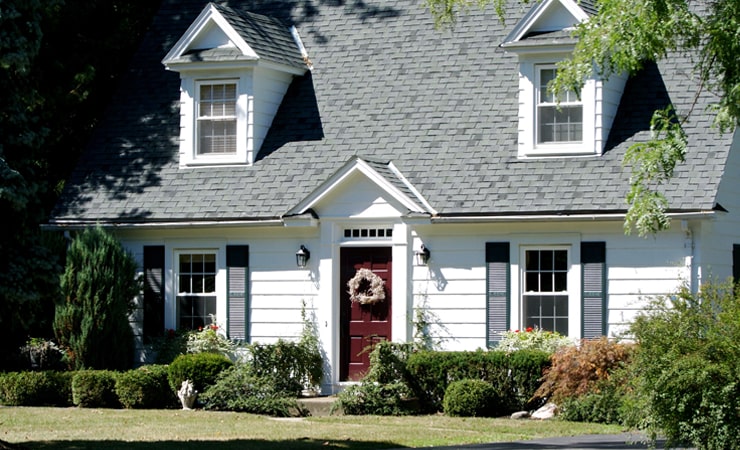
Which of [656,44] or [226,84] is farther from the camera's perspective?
[226,84]

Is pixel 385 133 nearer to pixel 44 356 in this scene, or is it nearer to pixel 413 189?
pixel 413 189

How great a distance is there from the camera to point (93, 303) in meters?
22.6

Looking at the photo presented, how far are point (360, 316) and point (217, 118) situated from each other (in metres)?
4.67

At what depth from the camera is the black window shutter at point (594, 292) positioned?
20406mm

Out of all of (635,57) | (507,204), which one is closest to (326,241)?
(507,204)

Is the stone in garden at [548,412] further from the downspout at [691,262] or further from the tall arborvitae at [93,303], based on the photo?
the tall arborvitae at [93,303]

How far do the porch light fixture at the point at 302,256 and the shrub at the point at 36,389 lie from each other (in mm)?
4286

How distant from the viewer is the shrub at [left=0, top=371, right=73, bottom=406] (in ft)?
70.7

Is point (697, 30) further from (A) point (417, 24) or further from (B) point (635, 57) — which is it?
(A) point (417, 24)

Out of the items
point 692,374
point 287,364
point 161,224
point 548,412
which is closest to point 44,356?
point 161,224

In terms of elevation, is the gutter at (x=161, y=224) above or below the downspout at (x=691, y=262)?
above

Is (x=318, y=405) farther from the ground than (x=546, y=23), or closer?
closer

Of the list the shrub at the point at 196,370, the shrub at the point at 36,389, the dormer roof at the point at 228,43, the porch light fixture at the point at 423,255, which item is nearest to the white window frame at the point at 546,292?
the porch light fixture at the point at 423,255

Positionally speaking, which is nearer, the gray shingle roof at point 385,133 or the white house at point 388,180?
the white house at point 388,180
